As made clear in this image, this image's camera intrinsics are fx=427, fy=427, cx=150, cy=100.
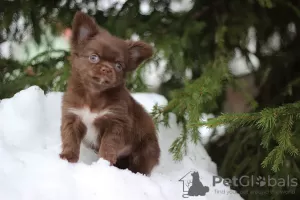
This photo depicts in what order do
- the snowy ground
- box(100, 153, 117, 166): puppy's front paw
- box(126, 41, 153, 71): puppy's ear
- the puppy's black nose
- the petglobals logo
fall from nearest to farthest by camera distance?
the snowy ground
the puppy's black nose
box(100, 153, 117, 166): puppy's front paw
box(126, 41, 153, 71): puppy's ear
the petglobals logo

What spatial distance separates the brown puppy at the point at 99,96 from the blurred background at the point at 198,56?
504 millimetres

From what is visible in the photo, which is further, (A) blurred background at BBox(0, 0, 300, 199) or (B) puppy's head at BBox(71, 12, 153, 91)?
(A) blurred background at BBox(0, 0, 300, 199)

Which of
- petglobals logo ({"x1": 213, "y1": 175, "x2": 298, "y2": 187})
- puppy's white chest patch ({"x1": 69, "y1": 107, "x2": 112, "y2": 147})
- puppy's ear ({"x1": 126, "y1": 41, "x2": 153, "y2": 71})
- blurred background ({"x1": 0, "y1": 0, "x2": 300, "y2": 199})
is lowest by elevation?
petglobals logo ({"x1": 213, "y1": 175, "x2": 298, "y2": 187})

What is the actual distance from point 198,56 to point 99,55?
178 cm

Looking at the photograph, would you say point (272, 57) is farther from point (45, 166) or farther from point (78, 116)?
point (45, 166)

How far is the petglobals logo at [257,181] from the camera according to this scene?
3.03m

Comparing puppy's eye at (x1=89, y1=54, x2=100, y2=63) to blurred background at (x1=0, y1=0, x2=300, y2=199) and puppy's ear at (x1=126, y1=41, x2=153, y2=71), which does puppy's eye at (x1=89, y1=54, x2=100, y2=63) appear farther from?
blurred background at (x1=0, y1=0, x2=300, y2=199)

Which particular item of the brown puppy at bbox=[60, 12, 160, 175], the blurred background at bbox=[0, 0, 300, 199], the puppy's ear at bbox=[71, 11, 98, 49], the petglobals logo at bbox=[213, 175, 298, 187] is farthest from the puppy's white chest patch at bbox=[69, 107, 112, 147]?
the petglobals logo at bbox=[213, 175, 298, 187]

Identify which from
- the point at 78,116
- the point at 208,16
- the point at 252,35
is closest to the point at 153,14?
the point at 208,16

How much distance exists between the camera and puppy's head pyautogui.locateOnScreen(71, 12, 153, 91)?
2.41 m

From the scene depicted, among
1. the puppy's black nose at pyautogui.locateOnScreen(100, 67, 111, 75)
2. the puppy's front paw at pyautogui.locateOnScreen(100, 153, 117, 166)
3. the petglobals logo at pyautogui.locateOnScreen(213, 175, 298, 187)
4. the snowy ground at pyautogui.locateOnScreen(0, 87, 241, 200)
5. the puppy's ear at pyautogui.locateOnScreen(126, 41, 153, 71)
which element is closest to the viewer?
the snowy ground at pyautogui.locateOnScreen(0, 87, 241, 200)

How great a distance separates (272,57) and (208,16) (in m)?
0.77

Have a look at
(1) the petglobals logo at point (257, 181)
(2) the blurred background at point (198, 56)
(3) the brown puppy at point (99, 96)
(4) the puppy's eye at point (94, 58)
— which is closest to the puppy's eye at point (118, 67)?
(3) the brown puppy at point (99, 96)

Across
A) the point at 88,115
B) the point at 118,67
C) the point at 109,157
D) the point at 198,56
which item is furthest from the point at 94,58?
the point at 198,56
